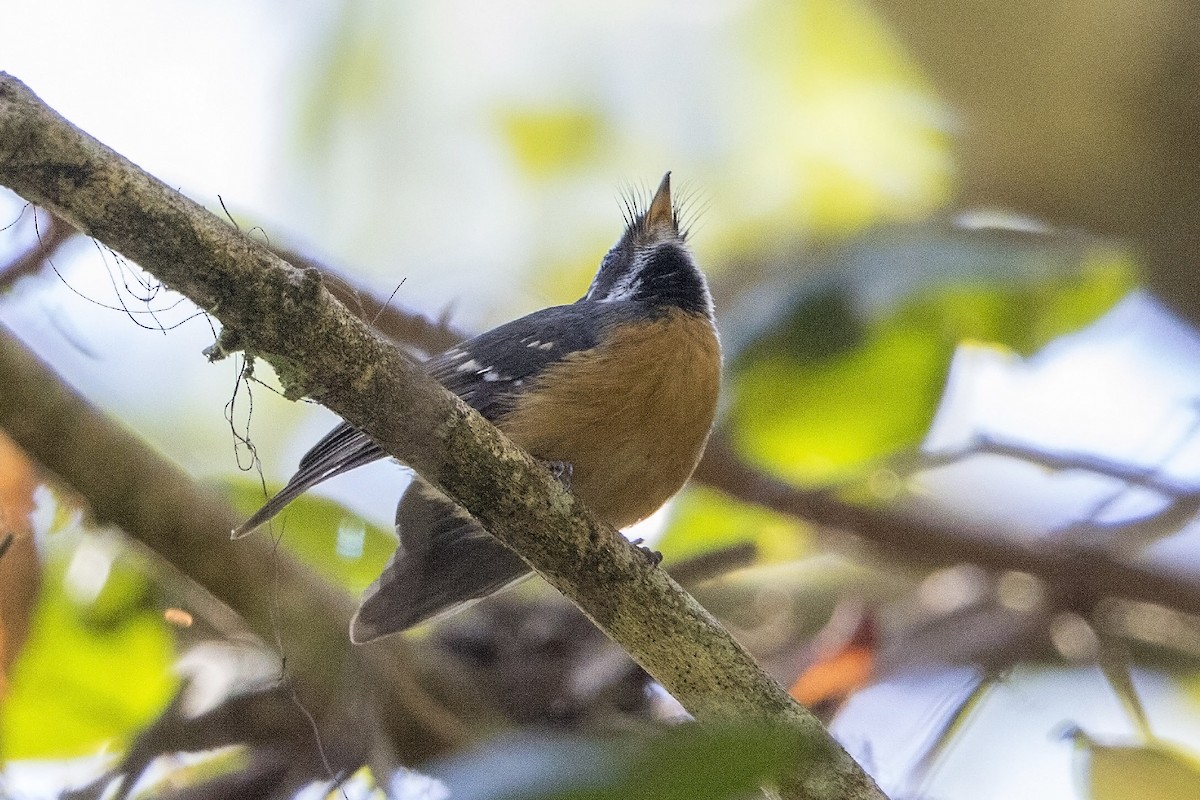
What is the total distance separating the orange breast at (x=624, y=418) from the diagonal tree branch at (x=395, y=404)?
0.78 m

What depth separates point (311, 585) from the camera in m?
3.11

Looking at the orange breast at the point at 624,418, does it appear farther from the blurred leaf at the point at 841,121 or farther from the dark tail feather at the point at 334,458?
the blurred leaf at the point at 841,121

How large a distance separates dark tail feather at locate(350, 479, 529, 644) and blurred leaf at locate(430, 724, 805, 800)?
2.04 m

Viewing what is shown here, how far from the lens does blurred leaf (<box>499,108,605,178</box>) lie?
4.93 metres

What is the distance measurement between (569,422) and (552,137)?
239 cm

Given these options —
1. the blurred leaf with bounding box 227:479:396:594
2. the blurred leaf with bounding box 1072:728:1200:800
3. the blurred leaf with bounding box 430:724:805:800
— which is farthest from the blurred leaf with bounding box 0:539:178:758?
the blurred leaf with bounding box 430:724:805:800

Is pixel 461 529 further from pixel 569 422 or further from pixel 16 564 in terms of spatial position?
pixel 16 564

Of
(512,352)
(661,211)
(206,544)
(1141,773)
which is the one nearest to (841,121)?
(661,211)

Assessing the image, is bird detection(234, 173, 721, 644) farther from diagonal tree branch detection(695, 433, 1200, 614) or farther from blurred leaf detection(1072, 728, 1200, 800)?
blurred leaf detection(1072, 728, 1200, 800)

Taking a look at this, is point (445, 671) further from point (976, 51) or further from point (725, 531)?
point (976, 51)

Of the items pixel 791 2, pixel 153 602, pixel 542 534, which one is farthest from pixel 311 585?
pixel 791 2

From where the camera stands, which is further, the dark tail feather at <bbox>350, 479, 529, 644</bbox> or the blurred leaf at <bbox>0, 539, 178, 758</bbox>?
the blurred leaf at <bbox>0, 539, 178, 758</bbox>

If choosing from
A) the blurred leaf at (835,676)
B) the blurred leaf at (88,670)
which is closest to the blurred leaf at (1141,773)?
the blurred leaf at (835,676)

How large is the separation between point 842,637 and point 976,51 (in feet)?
6.69
